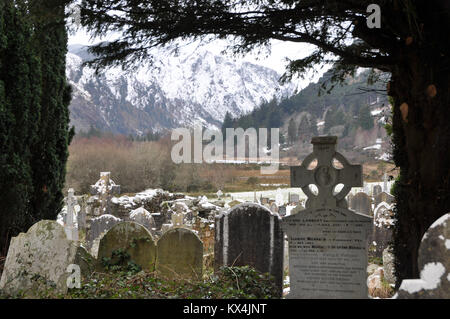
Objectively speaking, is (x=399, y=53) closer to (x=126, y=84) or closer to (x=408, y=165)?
(x=408, y=165)

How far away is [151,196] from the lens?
13.0 meters

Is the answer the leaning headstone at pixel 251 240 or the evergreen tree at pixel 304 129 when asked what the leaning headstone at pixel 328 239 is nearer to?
the leaning headstone at pixel 251 240

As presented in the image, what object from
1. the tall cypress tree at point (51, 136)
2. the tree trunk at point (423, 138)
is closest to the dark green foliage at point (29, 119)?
the tall cypress tree at point (51, 136)

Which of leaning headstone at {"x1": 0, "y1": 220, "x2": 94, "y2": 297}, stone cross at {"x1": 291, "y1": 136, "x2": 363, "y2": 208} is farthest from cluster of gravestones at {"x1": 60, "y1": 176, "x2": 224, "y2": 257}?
stone cross at {"x1": 291, "y1": 136, "x2": 363, "y2": 208}

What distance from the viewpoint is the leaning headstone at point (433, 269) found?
2553 millimetres

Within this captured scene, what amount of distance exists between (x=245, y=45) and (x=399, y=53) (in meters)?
1.98

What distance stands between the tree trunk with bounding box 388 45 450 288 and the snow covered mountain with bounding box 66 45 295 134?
90.3ft

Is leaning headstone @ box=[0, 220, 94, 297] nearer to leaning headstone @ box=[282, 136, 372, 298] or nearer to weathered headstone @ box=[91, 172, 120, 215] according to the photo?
leaning headstone @ box=[282, 136, 372, 298]

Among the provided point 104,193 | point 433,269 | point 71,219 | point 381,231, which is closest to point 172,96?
point 104,193

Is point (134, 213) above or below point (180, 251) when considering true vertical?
above

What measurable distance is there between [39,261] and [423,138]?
3.92 meters

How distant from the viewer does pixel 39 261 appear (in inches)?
170

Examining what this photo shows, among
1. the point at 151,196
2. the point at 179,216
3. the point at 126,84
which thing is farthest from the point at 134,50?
the point at 126,84

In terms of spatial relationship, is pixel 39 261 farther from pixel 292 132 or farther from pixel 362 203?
pixel 292 132
